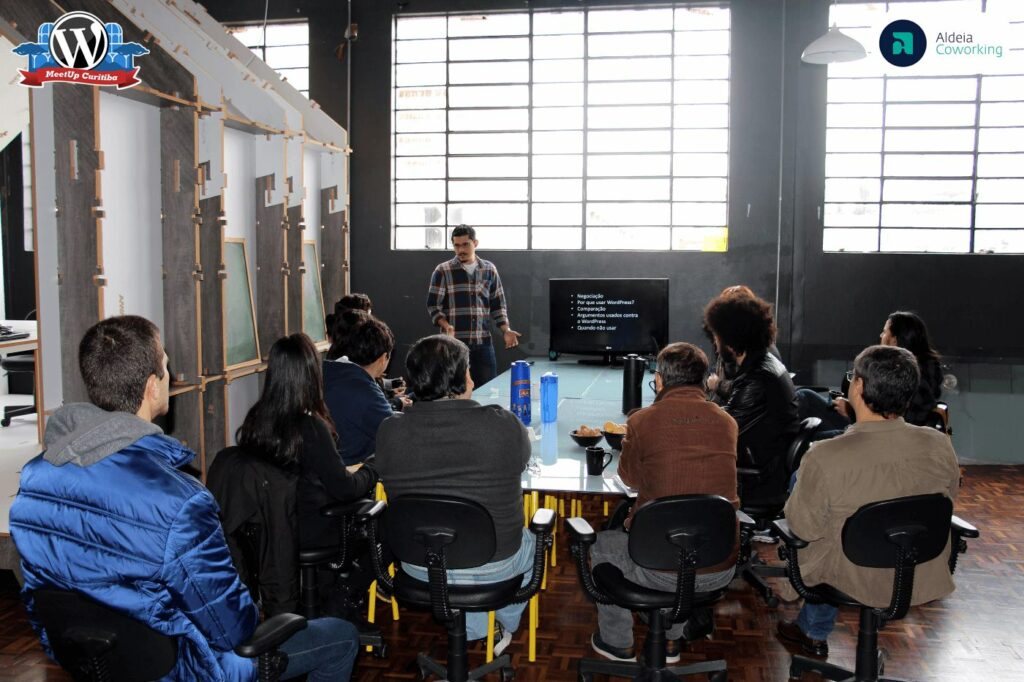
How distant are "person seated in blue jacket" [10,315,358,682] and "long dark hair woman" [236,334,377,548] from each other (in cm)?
94

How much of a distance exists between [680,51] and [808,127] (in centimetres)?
123

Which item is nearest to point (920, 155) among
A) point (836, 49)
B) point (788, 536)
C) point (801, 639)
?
point (836, 49)

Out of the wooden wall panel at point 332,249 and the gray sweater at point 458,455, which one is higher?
the wooden wall panel at point 332,249

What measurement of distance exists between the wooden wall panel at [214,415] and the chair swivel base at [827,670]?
345cm

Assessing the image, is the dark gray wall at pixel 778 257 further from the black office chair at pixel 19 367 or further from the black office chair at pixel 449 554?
the black office chair at pixel 449 554

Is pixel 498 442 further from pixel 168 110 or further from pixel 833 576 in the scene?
pixel 168 110

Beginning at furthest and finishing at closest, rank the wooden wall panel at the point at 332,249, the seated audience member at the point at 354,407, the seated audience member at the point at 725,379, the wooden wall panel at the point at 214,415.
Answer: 1. the wooden wall panel at the point at 332,249
2. the wooden wall panel at the point at 214,415
3. the seated audience member at the point at 725,379
4. the seated audience member at the point at 354,407

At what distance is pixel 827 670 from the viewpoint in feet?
10.6

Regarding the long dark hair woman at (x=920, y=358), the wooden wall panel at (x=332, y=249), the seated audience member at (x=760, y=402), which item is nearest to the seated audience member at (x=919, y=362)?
the long dark hair woman at (x=920, y=358)

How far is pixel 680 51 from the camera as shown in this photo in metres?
7.43

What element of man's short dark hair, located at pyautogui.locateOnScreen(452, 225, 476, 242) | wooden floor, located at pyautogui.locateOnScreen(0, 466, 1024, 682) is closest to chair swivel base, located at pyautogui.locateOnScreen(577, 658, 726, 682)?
wooden floor, located at pyautogui.locateOnScreen(0, 466, 1024, 682)

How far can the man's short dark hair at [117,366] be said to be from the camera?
6.63ft

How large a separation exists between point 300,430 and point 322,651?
0.78 meters

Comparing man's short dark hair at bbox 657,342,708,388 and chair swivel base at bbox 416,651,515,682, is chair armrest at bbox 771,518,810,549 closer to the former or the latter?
man's short dark hair at bbox 657,342,708,388
